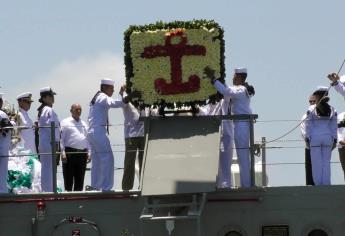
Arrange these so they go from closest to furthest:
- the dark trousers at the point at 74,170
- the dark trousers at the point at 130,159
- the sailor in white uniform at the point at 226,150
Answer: the sailor in white uniform at the point at 226,150
the dark trousers at the point at 130,159
the dark trousers at the point at 74,170

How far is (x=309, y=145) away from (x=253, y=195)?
1144mm

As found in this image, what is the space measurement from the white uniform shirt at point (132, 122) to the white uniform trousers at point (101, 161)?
0.38m

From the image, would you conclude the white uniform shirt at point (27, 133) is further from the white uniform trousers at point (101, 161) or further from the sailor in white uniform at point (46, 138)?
the white uniform trousers at point (101, 161)

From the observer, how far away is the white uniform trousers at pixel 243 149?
53.4 feet

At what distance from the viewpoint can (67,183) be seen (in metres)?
17.0

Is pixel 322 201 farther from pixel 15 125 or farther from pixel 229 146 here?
pixel 15 125

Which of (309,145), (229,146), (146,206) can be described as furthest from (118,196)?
(309,145)

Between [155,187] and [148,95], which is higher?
[148,95]

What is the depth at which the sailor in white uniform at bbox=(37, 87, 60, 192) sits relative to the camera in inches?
660

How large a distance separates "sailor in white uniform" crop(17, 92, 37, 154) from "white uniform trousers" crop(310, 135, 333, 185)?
15.1 ft

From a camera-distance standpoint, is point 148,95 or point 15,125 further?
point 15,125

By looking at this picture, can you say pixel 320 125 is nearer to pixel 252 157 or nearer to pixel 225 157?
pixel 252 157

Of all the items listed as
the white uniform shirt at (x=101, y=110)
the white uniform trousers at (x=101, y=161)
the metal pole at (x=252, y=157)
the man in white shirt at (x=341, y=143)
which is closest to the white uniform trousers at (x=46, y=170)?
the white uniform trousers at (x=101, y=161)

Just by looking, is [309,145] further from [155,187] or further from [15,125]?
[15,125]
